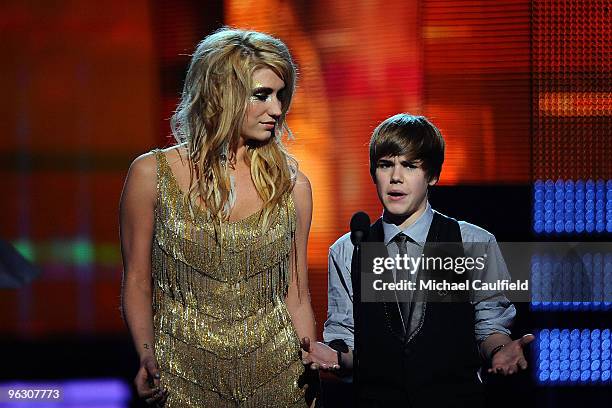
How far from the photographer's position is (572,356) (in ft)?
11.5

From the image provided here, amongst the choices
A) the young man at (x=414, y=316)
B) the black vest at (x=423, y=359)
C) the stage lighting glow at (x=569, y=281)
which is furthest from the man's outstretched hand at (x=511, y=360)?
the stage lighting glow at (x=569, y=281)

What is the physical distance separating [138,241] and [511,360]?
0.96 m

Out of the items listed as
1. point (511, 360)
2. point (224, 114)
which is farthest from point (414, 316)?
point (224, 114)

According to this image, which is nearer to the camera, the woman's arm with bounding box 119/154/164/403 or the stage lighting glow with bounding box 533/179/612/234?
the woman's arm with bounding box 119/154/164/403

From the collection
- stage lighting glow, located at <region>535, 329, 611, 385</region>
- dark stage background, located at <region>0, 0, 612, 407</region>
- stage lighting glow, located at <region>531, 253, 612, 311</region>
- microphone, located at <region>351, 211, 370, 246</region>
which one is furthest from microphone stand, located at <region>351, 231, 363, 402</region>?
stage lighting glow, located at <region>535, 329, 611, 385</region>

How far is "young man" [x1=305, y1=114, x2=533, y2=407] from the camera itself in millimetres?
2400

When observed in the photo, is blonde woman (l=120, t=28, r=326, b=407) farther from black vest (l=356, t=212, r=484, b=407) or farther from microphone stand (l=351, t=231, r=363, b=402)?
black vest (l=356, t=212, r=484, b=407)

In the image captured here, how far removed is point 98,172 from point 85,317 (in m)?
0.69

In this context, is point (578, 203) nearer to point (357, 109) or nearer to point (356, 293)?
point (357, 109)

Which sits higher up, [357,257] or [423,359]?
[357,257]

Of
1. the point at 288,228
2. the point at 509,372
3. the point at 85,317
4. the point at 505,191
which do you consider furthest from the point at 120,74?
the point at 509,372

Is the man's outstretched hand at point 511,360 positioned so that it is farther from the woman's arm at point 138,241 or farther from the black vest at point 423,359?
the woman's arm at point 138,241

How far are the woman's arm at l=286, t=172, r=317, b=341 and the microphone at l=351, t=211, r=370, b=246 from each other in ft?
0.81

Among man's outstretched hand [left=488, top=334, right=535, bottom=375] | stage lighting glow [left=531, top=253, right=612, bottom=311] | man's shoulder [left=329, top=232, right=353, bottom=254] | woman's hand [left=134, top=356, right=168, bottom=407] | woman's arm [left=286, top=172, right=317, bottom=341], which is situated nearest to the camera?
woman's hand [left=134, top=356, right=168, bottom=407]
